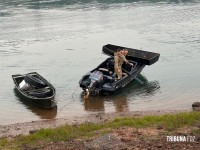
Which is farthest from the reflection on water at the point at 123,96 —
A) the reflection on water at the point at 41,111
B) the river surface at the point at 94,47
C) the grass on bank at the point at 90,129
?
the grass on bank at the point at 90,129

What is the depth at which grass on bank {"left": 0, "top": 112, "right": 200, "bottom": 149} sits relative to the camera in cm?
1480

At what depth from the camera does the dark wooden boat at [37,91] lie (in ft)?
77.7

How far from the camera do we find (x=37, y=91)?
981 inches

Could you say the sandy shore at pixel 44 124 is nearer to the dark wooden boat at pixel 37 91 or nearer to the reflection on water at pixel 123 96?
the dark wooden boat at pixel 37 91

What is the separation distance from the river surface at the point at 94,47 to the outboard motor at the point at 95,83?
50cm

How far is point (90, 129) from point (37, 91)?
9772 mm

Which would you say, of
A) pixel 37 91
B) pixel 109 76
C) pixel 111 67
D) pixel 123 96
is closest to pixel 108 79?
pixel 109 76

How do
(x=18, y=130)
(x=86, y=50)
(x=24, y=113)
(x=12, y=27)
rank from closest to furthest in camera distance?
(x=18, y=130)
(x=24, y=113)
(x=86, y=50)
(x=12, y=27)

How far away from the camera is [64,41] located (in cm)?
5012

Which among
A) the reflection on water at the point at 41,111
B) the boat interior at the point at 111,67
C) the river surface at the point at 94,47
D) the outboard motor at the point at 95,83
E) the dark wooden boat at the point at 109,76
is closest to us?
the reflection on water at the point at 41,111

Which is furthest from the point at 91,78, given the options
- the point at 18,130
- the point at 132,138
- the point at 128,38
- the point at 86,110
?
the point at 128,38

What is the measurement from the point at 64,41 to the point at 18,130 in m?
32.1

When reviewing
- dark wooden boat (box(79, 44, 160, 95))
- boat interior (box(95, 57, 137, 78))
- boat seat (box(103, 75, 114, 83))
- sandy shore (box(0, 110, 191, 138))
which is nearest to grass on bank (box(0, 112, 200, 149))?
sandy shore (box(0, 110, 191, 138))

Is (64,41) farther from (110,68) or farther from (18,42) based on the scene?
(110,68)
